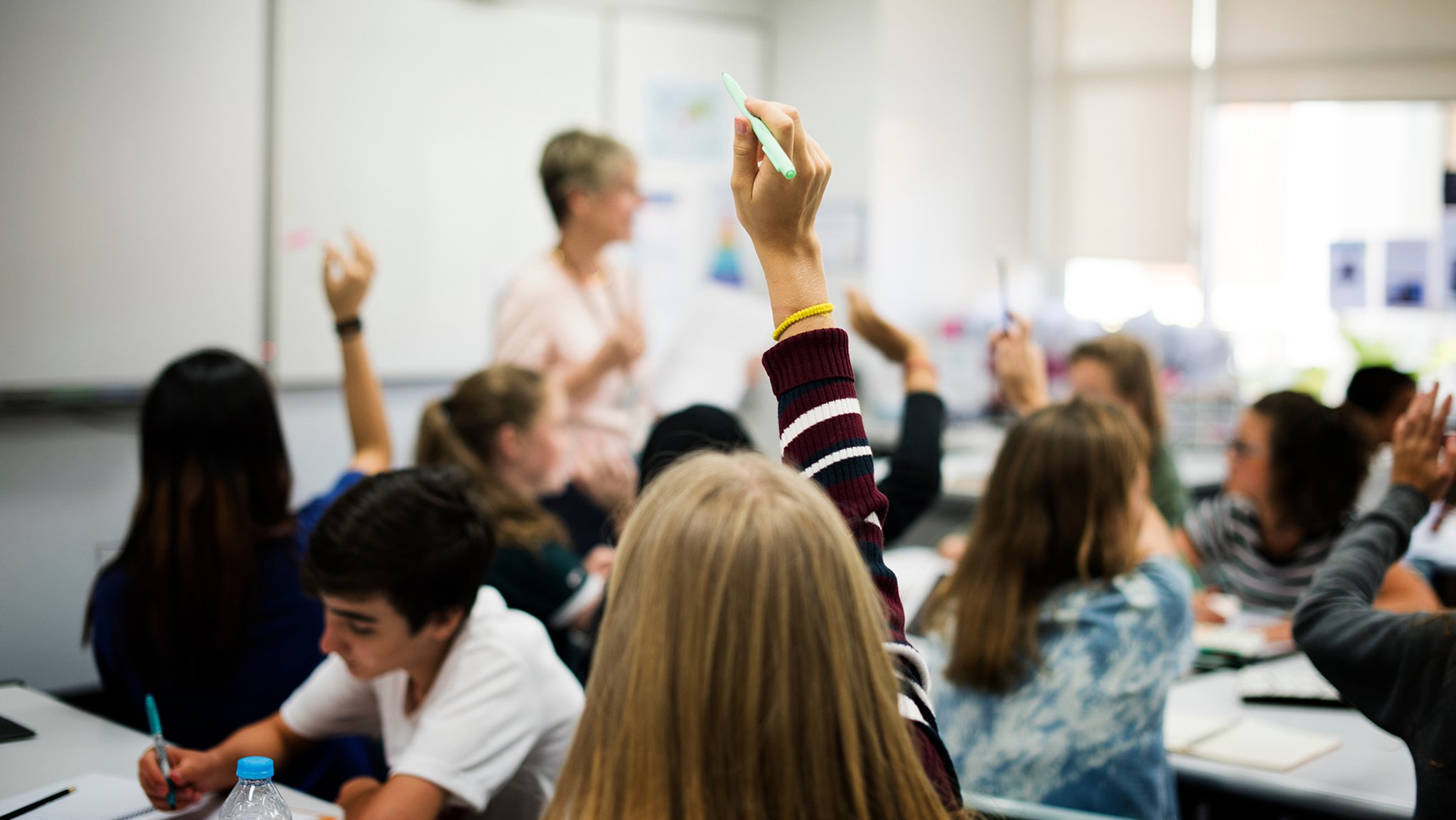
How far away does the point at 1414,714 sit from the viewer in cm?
135

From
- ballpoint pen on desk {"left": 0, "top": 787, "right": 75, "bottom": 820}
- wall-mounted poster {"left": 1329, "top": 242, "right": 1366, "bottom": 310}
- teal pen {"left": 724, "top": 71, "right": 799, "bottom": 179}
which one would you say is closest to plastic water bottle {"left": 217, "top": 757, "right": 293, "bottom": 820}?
ballpoint pen on desk {"left": 0, "top": 787, "right": 75, "bottom": 820}

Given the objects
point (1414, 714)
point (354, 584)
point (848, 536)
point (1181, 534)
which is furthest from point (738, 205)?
point (1181, 534)

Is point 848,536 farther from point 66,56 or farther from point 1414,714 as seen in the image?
point 66,56

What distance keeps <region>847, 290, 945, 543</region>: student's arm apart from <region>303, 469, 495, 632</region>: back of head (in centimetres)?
67

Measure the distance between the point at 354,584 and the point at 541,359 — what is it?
163cm

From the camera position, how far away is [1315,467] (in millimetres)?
2688

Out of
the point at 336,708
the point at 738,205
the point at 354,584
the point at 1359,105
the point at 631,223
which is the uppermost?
the point at 1359,105

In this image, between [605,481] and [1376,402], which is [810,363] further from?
[1376,402]

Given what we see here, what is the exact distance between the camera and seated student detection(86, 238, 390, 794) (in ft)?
5.88

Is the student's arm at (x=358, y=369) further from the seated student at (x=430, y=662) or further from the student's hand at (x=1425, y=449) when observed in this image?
the student's hand at (x=1425, y=449)

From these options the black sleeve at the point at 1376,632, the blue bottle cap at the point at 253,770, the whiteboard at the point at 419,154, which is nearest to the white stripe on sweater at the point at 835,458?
the blue bottle cap at the point at 253,770

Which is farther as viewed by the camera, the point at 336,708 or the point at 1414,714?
the point at 336,708

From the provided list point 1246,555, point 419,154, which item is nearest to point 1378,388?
point 1246,555

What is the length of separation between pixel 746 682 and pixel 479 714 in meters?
0.78
